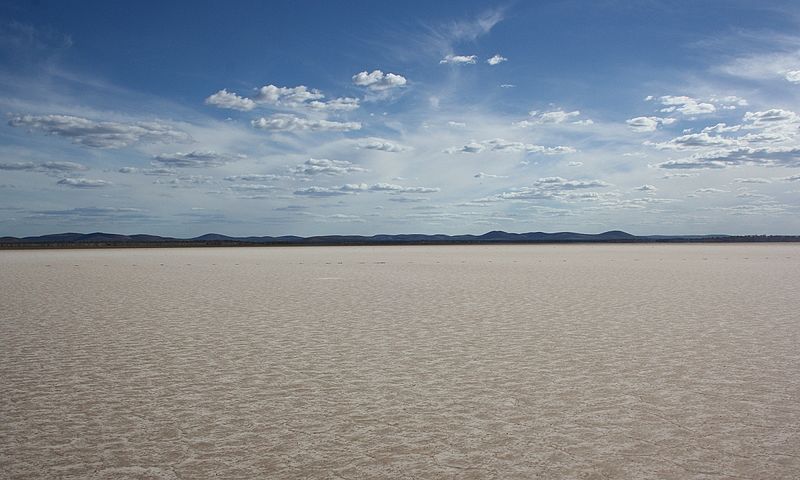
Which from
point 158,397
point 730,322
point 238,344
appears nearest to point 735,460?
point 158,397

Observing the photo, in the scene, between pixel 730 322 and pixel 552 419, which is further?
pixel 730 322

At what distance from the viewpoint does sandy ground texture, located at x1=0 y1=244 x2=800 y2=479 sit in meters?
4.06

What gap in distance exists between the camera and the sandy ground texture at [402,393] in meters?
4.06

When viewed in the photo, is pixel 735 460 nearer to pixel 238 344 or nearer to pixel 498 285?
pixel 238 344

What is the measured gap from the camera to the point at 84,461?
4062 mm

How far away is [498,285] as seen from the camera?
1816 centimetres

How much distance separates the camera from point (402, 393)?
575 cm

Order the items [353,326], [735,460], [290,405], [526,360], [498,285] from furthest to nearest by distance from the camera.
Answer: [498,285] < [353,326] < [526,360] < [290,405] < [735,460]

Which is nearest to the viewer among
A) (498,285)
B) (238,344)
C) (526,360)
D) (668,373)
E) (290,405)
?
(290,405)

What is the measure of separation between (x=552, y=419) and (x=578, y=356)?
8.66ft

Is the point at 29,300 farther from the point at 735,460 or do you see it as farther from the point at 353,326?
the point at 735,460

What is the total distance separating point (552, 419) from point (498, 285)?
1335cm

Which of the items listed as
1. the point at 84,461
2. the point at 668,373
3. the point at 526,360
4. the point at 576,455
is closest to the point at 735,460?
the point at 576,455

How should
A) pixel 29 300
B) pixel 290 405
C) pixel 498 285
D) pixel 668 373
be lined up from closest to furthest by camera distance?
pixel 290 405
pixel 668 373
pixel 29 300
pixel 498 285
